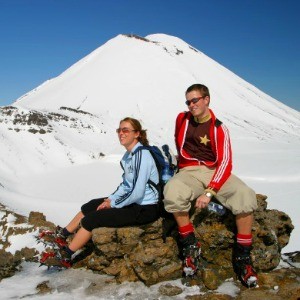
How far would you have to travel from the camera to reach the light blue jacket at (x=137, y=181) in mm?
4535

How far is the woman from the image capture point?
458 cm

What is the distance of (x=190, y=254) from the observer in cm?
420

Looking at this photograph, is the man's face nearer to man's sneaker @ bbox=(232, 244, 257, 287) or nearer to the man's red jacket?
the man's red jacket

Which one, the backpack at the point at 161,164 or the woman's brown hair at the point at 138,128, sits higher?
the woman's brown hair at the point at 138,128

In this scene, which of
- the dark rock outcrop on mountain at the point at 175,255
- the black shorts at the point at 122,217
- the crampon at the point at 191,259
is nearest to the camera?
the crampon at the point at 191,259

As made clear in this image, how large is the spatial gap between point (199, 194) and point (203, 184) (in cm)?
16

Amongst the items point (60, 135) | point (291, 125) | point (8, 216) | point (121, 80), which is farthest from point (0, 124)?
point (291, 125)

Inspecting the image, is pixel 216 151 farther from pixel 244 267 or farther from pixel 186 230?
pixel 244 267

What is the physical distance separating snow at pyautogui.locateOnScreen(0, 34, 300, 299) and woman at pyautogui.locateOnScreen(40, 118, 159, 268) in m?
0.37

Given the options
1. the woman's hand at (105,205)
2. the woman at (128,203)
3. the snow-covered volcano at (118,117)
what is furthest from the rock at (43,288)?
the snow-covered volcano at (118,117)

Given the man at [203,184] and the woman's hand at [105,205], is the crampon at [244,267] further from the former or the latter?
the woman's hand at [105,205]

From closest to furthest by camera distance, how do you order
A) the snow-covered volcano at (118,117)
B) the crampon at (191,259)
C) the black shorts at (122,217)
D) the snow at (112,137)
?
the crampon at (191,259) < the black shorts at (122,217) < the snow at (112,137) < the snow-covered volcano at (118,117)

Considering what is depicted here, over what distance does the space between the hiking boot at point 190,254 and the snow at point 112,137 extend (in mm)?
255

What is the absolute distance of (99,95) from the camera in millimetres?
52531
